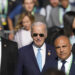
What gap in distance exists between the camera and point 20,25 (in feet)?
24.5

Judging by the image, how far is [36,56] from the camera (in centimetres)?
563

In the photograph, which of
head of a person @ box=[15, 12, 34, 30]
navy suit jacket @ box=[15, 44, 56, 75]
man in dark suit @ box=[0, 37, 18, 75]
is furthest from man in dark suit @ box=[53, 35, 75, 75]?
head of a person @ box=[15, 12, 34, 30]

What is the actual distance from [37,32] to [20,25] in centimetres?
181

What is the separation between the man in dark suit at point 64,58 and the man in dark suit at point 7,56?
1673 millimetres

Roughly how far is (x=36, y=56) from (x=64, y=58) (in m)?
0.58

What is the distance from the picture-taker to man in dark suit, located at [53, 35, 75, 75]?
5.19 meters

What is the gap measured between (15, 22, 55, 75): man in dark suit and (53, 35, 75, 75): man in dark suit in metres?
0.26

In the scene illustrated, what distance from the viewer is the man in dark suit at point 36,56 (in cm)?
549

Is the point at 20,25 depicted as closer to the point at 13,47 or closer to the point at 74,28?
the point at 13,47

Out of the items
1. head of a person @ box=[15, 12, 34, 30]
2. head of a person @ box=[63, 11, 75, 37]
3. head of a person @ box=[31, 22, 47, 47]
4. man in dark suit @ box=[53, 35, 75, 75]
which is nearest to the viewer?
man in dark suit @ box=[53, 35, 75, 75]

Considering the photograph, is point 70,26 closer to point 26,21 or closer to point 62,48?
point 26,21

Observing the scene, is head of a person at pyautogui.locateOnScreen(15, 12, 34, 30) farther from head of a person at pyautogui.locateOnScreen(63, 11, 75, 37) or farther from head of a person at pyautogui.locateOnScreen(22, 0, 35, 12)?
head of a person at pyautogui.locateOnScreen(22, 0, 35, 12)

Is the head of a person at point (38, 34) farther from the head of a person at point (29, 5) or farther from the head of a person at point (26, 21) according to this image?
the head of a person at point (29, 5)

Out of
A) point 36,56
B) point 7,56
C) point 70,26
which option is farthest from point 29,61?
point 70,26
